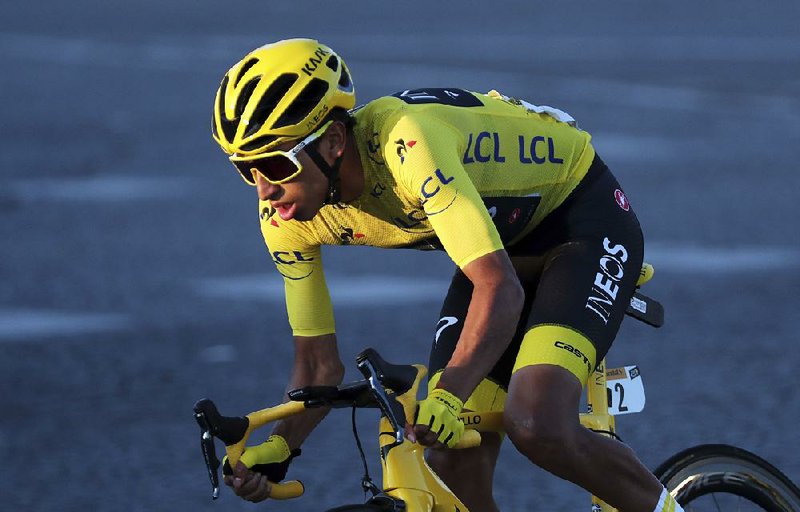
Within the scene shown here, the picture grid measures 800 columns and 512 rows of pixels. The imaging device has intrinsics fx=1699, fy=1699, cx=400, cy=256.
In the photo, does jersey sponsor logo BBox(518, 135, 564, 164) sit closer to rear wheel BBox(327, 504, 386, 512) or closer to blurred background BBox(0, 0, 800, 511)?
rear wheel BBox(327, 504, 386, 512)

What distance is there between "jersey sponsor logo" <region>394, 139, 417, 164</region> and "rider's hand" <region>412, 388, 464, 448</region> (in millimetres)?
828

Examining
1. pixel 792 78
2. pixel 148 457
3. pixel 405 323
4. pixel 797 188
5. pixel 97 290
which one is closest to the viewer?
pixel 148 457

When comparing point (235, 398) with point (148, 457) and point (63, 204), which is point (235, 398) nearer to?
point (148, 457)

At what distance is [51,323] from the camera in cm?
935

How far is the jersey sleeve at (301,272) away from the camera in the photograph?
5.25m

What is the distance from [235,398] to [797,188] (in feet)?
18.3

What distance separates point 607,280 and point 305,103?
3.69 ft

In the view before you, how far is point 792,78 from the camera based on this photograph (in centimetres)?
1691

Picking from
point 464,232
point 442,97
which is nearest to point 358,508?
point 464,232

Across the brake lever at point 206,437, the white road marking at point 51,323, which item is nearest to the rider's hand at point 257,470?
the brake lever at point 206,437

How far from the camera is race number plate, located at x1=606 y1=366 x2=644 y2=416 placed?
5422 millimetres

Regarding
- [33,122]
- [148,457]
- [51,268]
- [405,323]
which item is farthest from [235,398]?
[33,122]

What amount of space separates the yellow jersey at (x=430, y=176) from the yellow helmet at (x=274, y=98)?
0.22m

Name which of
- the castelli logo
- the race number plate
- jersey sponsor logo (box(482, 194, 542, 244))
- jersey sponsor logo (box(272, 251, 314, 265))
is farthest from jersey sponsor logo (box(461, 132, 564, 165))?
the race number plate
